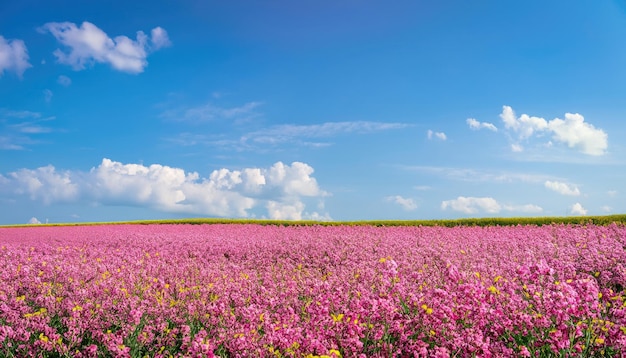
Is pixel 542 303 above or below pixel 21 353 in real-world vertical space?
above

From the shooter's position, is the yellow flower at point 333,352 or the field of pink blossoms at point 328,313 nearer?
the yellow flower at point 333,352

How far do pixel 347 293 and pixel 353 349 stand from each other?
1737 mm

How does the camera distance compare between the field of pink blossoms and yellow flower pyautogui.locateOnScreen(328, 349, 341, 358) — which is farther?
the field of pink blossoms

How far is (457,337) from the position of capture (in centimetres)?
411

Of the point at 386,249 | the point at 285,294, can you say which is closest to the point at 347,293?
the point at 285,294

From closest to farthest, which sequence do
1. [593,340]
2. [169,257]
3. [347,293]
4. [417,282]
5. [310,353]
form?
[310,353] < [593,340] < [347,293] < [417,282] < [169,257]

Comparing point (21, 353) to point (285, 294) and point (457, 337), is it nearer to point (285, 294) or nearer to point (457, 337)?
point (285, 294)

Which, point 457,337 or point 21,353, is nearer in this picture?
point 457,337

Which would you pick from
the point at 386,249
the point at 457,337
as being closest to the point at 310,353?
the point at 457,337

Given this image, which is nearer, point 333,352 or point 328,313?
point 333,352

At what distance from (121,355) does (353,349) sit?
2079mm

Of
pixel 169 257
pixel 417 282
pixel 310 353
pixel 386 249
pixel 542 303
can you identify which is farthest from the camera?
pixel 169 257

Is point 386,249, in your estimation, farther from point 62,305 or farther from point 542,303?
point 62,305

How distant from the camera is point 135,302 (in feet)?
18.8
